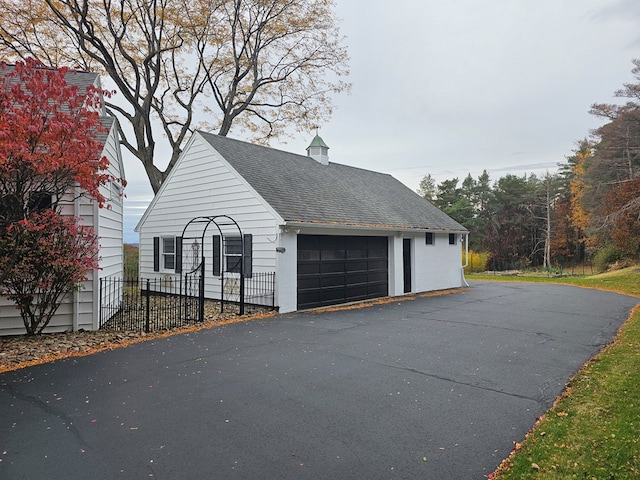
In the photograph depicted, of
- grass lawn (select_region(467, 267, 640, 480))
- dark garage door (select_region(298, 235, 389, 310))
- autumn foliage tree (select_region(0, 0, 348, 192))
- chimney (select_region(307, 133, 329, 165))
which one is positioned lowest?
grass lawn (select_region(467, 267, 640, 480))

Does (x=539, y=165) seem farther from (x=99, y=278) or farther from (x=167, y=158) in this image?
(x=99, y=278)

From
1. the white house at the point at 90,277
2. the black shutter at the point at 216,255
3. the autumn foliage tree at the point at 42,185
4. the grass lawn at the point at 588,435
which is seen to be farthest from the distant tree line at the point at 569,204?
the autumn foliage tree at the point at 42,185

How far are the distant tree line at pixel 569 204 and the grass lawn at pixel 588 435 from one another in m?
19.3

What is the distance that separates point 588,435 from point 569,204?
41198 mm

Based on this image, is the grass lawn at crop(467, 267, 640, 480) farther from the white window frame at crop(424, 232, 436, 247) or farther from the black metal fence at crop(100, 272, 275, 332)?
the white window frame at crop(424, 232, 436, 247)

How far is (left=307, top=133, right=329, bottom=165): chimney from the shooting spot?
16688 millimetres

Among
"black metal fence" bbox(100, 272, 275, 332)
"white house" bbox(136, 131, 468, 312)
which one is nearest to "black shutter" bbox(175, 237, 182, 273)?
"white house" bbox(136, 131, 468, 312)

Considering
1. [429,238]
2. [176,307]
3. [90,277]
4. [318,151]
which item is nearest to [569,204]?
[429,238]

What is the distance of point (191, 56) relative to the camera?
1930 centimetres

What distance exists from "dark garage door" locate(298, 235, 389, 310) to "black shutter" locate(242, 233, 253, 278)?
136 centimetres

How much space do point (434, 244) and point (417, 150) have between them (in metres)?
7.98

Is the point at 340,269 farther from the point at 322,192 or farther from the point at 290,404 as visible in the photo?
the point at 290,404

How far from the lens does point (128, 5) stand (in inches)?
647

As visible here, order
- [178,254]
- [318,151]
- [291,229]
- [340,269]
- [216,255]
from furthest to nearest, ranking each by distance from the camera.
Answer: [318,151]
[178,254]
[340,269]
[216,255]
[291,229]
